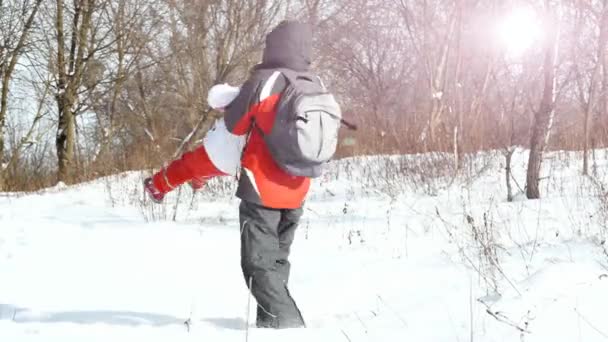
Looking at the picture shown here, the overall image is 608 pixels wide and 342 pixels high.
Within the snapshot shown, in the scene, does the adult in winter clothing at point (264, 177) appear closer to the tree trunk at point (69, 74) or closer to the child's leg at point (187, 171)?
the child's leg at point (187, 171)

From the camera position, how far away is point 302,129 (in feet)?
6.75

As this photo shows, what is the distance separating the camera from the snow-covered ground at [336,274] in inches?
79.1

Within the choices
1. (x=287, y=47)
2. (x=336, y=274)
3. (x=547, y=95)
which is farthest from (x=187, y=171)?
(x=547, y=95)

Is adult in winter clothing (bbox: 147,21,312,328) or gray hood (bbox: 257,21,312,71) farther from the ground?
gray hood (bbox: 257,21,312,71)

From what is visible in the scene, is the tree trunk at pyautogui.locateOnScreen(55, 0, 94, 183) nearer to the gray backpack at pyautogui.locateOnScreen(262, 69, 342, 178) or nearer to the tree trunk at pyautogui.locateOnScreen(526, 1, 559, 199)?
the tree trunk at pyautogui.locateOnScreen(526, 1, 559, 199)

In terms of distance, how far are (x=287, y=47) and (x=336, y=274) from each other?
5.22ft

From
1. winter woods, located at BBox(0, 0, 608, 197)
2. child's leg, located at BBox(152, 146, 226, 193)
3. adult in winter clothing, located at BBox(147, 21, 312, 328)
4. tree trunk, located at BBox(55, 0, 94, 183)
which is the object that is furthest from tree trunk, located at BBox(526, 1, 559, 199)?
tree trunk, located at BBox(55, 0, 94, 183)

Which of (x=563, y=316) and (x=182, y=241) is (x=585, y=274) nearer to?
(x=563, y=316)

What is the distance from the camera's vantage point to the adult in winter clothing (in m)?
2.14

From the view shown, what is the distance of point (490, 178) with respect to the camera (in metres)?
7.37

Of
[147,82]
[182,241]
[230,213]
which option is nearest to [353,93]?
[147,82]

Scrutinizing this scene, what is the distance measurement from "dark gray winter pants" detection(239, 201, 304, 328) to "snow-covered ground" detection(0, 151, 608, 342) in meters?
0.08

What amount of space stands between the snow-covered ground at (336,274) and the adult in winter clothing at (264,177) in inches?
7.0

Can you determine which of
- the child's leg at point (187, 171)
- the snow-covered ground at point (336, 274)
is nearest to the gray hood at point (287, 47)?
the child's leg at point (187, 171)
